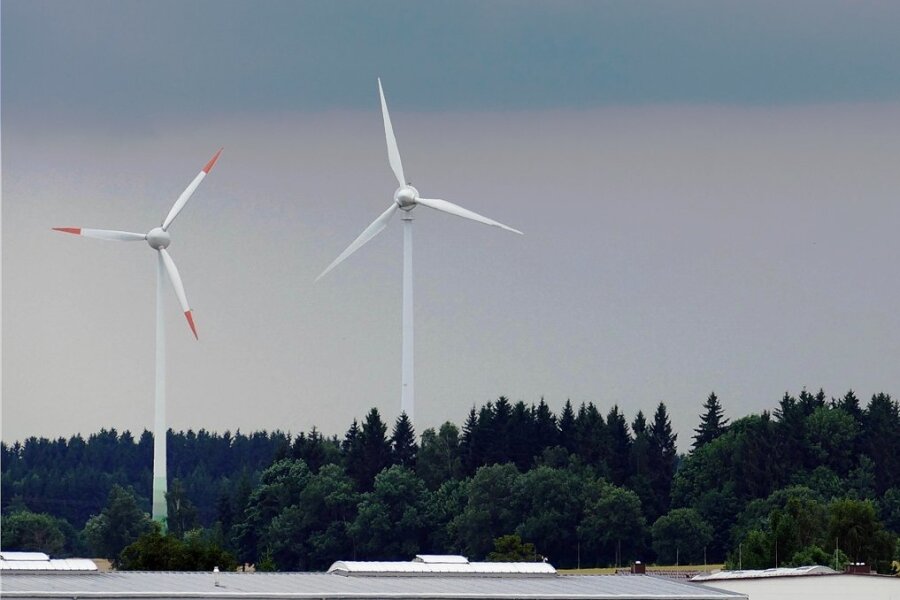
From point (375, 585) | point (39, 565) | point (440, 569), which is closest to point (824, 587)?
point (440, 569)

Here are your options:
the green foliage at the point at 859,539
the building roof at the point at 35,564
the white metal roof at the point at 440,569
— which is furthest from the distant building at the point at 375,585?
the green foliage at the point at 859,539

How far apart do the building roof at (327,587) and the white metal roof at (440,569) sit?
0.85 m

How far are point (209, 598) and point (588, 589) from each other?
18141mm

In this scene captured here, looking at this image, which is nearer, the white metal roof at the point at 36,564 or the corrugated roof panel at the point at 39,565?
the corrugated roof panel at the point at 39,565

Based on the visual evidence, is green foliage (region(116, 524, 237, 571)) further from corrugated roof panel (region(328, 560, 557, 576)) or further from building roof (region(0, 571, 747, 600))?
building roof (region(0, 571, 747, 600))

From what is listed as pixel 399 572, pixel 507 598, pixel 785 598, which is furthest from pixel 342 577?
pixel 785 598

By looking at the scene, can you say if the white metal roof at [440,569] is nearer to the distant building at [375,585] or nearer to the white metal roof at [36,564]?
the distant building at [375,585]

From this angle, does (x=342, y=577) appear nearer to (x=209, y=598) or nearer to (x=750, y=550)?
(x=209, y=598)

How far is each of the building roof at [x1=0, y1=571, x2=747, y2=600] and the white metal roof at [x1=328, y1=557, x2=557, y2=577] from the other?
846mm

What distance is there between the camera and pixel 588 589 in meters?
113

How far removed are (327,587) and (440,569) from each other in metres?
11.7

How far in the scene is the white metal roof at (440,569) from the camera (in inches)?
4619

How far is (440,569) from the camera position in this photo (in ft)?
392

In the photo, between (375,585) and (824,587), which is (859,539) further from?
(375,585)
